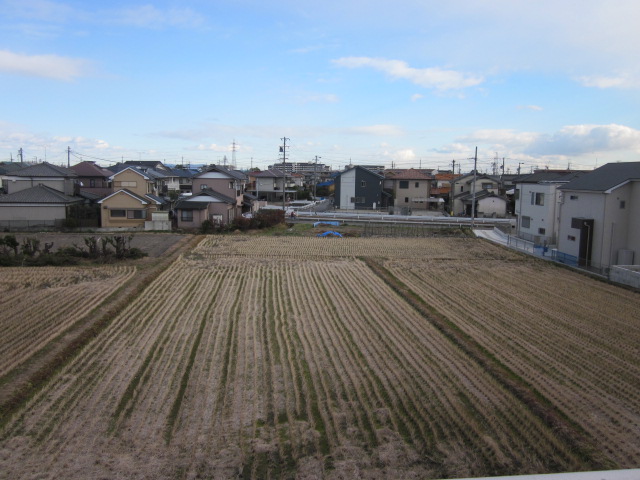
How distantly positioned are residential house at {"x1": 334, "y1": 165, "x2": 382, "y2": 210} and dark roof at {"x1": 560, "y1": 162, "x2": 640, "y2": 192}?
76.3 feet

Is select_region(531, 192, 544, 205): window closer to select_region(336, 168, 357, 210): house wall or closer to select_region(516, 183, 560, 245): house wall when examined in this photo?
select_region(516, 183, 560, 245): house wall

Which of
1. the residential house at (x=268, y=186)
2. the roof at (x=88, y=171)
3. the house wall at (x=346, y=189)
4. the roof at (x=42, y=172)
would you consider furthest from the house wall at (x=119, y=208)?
the residential house at (x=268, y=186)

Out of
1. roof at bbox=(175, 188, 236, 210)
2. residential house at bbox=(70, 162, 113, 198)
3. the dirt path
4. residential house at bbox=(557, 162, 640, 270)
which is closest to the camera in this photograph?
the dirt path

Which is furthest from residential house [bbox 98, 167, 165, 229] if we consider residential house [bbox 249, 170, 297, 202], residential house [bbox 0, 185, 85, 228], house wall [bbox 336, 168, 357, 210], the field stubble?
residential house [bbox 249, 170, 297, 202]

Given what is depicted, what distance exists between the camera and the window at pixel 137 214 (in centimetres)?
2778

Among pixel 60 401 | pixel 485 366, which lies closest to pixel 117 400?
pixel 60 401

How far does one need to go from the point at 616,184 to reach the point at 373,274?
8500mm

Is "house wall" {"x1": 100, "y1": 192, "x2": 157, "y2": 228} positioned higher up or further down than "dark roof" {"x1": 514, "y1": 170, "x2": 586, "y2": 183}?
further down

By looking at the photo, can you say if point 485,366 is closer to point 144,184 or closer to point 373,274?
point 373,274

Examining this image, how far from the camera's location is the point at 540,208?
78.9 feet

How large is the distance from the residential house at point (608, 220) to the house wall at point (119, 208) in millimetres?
20719

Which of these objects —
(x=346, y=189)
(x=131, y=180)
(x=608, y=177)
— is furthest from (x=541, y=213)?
(x=131, y=180)

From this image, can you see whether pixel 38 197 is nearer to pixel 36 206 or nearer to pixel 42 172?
pixel 36 206

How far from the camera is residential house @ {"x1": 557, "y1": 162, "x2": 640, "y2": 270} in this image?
16969 mm
